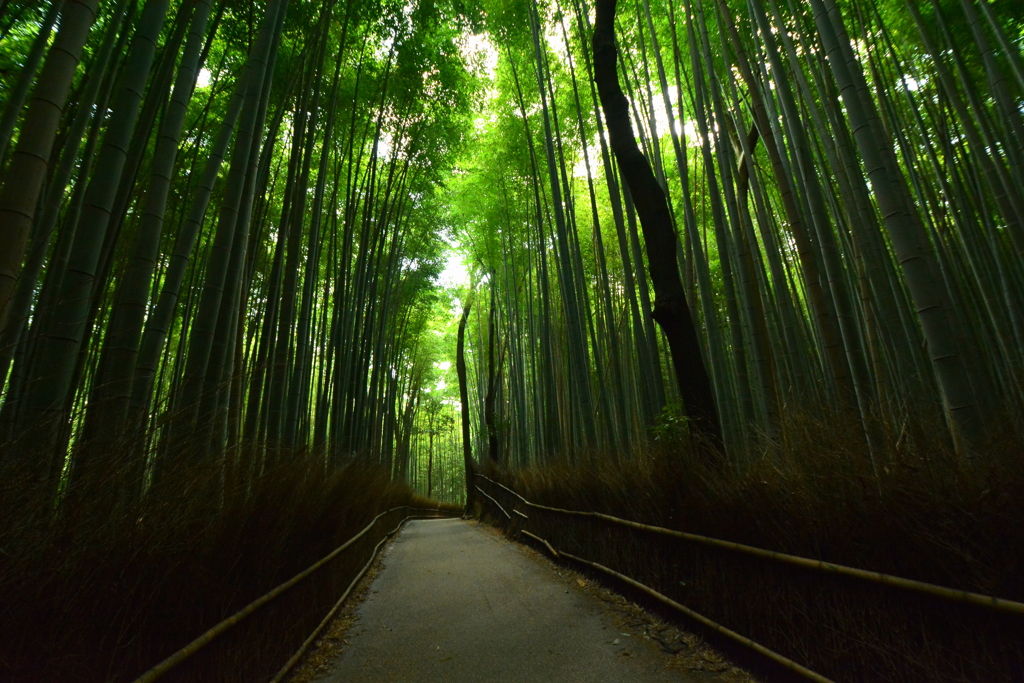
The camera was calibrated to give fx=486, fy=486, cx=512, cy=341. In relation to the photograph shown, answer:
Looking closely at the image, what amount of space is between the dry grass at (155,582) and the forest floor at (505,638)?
379mm

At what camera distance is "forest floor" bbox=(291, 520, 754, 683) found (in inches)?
71.2

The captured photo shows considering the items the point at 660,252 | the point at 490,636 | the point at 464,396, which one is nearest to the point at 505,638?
the point at 490,636

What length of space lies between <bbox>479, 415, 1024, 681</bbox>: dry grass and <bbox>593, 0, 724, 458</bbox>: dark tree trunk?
427mm

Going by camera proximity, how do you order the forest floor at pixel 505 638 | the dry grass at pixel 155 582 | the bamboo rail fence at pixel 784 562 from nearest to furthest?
the dry grass at pixel 155 582 < the bamboo rail fence at pixel 784 562 < the forest floor at pixel 505 638

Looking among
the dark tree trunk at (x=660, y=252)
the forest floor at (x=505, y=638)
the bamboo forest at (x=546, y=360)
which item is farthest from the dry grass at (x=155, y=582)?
the dark tree trunk at (x=660, y=252)

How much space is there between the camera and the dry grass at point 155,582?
885mm

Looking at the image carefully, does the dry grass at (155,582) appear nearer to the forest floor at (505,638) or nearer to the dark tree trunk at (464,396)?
the forest floor at (505,638)

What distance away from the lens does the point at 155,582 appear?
3.90 ft

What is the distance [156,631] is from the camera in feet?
3.82

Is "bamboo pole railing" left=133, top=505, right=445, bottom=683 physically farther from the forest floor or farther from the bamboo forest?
the forest floor

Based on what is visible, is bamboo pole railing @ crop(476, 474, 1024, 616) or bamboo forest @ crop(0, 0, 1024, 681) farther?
bamboo forest @ crop(0, 0, 1024, 681)

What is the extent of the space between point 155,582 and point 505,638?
5.04 ft

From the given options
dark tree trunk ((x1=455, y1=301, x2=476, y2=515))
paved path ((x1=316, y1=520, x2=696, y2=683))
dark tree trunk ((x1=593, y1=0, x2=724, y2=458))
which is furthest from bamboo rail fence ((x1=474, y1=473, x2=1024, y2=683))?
dark tree trunk ((x1=455, y1=301, x2=476, y2=515))

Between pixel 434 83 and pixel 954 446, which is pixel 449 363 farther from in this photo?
pixel 954 446
